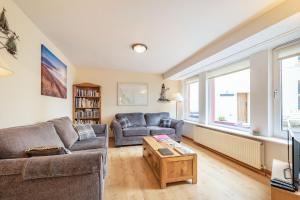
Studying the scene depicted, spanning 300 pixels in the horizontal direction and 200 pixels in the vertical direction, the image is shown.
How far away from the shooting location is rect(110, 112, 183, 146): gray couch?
4066 mm

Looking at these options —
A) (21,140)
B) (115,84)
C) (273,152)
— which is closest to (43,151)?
(21,140)

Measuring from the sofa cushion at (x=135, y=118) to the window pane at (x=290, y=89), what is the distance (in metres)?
3.32

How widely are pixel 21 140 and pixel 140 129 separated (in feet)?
9.70

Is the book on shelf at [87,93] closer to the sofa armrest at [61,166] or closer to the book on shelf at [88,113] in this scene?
the book on shelf at [88,113]

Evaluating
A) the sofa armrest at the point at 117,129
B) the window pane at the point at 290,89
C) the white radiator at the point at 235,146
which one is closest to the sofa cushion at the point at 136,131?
the sofa armrest at the point at 117,129

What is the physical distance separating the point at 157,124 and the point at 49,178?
3869 millimetres

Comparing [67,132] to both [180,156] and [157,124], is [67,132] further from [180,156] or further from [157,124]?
[157,124]

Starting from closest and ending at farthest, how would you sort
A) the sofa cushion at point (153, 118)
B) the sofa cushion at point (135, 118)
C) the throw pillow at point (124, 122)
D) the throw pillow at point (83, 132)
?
1. the throw pillow at point (83, 132)
2. the throw pillow at point (124, 122)
3. the sofa cushion at point (135, 118)
4. the sofa cushion at point (153, 118)

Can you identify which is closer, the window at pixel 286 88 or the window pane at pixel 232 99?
the window at pixel 286 88

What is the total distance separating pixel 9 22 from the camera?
67.2 inches

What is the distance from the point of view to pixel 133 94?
529 cm

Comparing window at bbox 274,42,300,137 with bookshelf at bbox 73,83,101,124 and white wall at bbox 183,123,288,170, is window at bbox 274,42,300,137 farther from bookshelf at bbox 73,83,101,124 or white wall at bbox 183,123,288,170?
bookshelf at bbox 73,83,101,124

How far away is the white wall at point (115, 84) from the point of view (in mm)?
4992

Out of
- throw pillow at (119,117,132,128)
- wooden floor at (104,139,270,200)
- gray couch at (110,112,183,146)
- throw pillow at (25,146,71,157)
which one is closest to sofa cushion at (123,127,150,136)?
gray couch at (110,112,183,146)
